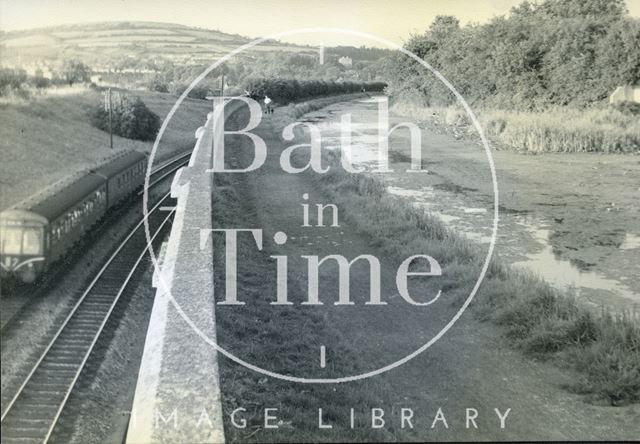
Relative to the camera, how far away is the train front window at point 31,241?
743 centimetres

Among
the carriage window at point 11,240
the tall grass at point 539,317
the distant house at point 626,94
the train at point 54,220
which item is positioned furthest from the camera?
the distant house at point 626,94

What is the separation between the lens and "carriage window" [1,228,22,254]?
21.9ft

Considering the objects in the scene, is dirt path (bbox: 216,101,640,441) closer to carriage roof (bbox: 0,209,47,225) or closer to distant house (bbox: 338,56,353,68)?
carriage roof (bbox: 0,209,47,225)

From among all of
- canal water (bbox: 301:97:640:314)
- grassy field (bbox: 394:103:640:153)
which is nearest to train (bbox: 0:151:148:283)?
canal water (bbox: 301:97:640:314)

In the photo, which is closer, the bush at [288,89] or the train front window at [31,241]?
the train front window at [31,241]

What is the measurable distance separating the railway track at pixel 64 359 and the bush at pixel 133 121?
486 inches

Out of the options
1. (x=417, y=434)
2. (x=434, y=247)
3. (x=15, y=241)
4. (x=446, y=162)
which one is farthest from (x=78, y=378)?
(x=446, y=162)

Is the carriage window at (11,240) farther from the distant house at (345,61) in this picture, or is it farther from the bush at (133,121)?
the distant house at (345,61)

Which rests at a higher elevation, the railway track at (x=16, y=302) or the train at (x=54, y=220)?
the train at (x=54, y=220)

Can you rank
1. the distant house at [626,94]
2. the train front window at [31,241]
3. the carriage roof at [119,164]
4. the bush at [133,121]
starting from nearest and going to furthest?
the train front window at [31,241] < the carriage roof at [119,164] < the bush at [133,121] < the distant house at [626,94]

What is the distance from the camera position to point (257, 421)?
5.94 m

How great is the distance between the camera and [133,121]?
→ 28641mm

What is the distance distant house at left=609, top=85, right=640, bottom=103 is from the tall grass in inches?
887

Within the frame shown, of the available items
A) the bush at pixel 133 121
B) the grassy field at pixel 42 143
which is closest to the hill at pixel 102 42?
the grassy field at pixel 42 143
